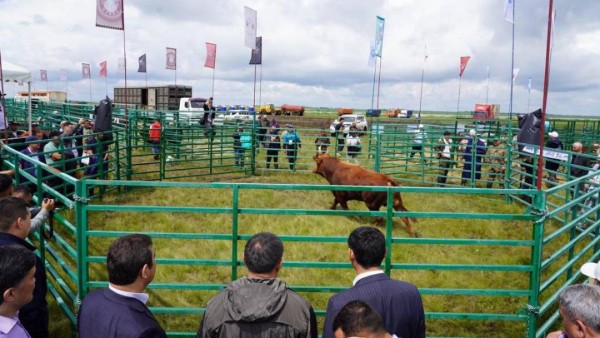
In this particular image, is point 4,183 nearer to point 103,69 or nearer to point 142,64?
point 142,64

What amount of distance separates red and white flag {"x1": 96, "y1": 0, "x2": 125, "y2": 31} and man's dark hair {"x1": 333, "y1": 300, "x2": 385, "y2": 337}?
424 inches

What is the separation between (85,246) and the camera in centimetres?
394

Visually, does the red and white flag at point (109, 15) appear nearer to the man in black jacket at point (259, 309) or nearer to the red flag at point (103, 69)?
the man in black jacket at point (259, 309)

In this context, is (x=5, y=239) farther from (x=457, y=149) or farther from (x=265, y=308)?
(x=457, y=149)

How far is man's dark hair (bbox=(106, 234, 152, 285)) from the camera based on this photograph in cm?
233

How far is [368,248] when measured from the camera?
2.65 m

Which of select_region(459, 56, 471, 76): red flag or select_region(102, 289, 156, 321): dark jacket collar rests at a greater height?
select_region(459, 56, 471, 76): red flag

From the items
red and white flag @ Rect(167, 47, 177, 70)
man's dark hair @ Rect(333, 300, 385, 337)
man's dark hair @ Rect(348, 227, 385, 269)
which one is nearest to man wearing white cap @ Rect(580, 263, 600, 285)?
man's dark hair @ Rect(348, 227, 385, 269)

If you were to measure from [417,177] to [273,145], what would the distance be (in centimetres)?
495

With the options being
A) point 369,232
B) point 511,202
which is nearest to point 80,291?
point 369,232

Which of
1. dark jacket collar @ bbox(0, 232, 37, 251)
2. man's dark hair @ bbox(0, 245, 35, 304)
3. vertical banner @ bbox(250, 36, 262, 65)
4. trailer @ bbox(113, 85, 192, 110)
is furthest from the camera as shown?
trailer @ bbox(113, 85, 192, 110)

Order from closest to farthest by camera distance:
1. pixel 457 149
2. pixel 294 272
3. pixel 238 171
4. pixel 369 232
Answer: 1. pixel 369 232
2. pixel 294 272
3. pixel 238 171
4. pixel 457 149

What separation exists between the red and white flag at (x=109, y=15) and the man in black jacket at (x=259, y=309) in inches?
396

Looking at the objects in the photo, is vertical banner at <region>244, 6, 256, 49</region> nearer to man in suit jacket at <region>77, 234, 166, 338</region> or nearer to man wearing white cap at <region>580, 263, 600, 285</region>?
man wearing white cap at <region>580, 263, 600, 285</region>
